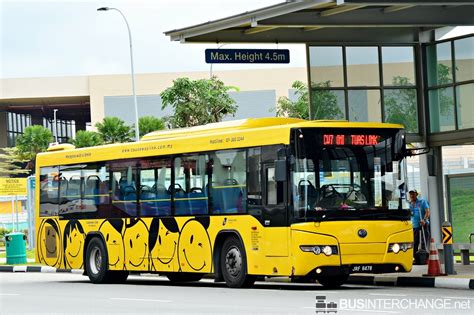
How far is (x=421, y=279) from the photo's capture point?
22156 millimetres

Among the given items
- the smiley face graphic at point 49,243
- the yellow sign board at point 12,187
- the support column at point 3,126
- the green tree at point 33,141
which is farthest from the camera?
the support column at point 3,126

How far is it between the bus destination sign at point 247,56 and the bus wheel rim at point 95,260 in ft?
16.8

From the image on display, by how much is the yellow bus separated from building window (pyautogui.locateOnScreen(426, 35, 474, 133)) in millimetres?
6006

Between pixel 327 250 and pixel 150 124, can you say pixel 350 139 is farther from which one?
pixel 150 124

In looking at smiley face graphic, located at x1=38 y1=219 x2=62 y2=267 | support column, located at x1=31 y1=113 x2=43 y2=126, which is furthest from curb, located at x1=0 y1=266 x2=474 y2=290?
support column, located at x1=31 y1=113 x2=43 y2=126

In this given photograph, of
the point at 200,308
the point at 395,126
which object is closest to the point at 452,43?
the point at 395,126

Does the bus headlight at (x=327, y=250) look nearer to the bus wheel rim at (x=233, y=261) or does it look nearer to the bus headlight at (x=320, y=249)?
the bus headlight at (x=320, y=249)

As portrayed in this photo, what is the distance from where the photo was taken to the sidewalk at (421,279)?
2109 cm

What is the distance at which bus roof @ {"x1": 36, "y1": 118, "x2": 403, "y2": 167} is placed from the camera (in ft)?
70.6

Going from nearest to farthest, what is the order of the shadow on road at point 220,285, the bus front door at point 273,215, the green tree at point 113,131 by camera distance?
the bus front door at point 273,215 < the shadow on road at point 220,285 < the green tree at point 113,131

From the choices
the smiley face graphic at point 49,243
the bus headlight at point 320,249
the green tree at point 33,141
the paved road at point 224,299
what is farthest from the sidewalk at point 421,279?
the green tree at point 33,141

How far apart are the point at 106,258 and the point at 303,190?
7068 mm

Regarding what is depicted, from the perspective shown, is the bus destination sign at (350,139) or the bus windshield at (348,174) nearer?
the bus windshield at (348,174)

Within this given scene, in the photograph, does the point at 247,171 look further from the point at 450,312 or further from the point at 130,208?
the point at 450,312
